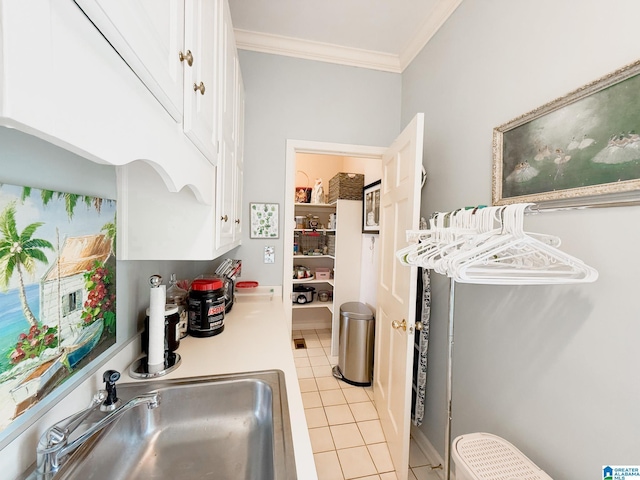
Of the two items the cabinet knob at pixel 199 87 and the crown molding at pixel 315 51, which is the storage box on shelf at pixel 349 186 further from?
the cabinet knob at pixel 199 87

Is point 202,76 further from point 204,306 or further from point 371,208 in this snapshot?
point 371,208

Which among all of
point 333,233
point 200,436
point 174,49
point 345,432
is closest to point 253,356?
point 200,436

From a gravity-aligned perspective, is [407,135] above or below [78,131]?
above

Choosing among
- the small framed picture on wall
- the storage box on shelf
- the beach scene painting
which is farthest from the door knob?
the storage box on shelf

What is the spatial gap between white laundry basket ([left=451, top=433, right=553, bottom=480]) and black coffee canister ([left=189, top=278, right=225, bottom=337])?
3.69 ft

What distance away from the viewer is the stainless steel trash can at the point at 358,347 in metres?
2.38

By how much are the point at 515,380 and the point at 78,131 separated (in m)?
1.51

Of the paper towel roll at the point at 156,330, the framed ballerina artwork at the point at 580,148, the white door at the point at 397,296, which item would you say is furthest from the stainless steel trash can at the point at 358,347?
the paper towel roll at the point at 156,330

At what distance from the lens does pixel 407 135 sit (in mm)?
1497

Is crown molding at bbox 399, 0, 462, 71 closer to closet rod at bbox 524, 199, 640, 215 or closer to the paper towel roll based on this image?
closet rod at bbox 524, 199, 640, 215

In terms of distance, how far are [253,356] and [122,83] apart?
102 cm

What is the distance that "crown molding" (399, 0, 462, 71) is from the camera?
1.54 m

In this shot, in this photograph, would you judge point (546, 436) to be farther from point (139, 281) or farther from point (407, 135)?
point (139, 281)

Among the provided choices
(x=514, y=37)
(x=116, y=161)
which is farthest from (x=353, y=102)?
(x=116, y=161)
